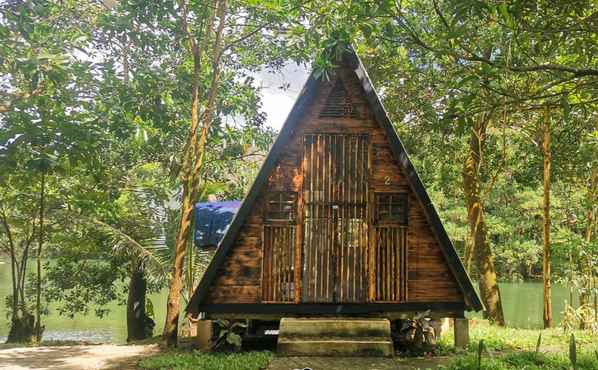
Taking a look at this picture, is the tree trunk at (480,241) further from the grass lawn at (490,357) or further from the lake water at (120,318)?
the lake water at (120,318)

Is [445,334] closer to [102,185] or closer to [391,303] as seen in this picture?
[391,303]

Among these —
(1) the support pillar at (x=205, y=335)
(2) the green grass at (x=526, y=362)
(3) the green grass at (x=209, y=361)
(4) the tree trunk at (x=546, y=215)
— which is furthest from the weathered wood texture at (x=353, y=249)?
(4) the tree trunk at (x=546, y=215)

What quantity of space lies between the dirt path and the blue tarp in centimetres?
326

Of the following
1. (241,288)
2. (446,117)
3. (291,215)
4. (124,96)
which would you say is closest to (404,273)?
(291,215)

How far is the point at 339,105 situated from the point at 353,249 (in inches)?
119

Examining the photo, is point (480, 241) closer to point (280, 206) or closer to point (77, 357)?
point (280, 206)

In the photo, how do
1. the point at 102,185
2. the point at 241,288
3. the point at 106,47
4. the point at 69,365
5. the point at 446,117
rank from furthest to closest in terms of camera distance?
the point at 102,185, the point at 106,47, the point at 241,288, the point at 69,365, the point at 446,117

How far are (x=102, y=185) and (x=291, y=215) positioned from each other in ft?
24.7

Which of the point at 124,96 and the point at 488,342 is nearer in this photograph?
the point at 124,96

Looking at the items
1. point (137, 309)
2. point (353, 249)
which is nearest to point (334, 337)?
point (353, 249)

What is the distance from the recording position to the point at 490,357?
831 centimetres

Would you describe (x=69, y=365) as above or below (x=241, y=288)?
below

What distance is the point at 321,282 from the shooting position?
35.4ft

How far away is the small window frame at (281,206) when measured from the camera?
11.0 meters
